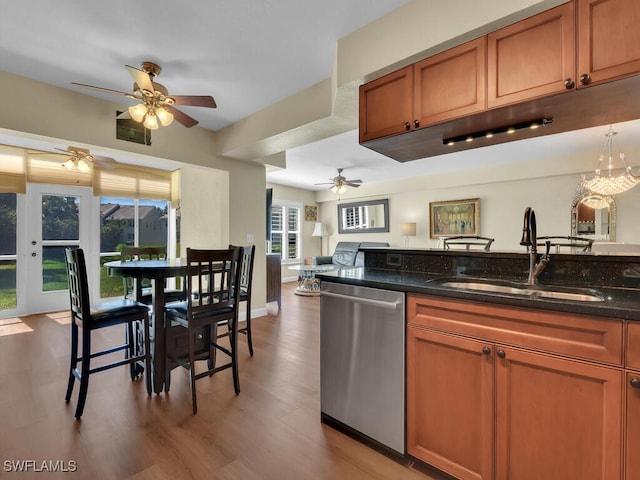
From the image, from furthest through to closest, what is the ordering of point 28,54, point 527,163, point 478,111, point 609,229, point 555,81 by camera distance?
point 527,163 → point 609,229 → point 28,54 → point 478,111 → point 555,81

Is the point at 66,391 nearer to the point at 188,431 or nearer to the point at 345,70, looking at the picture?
the point at 188,431

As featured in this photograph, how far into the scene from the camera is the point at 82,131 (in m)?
2.98

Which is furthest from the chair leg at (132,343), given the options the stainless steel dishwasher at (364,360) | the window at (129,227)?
the window at (129,227)

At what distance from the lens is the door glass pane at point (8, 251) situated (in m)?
4.32

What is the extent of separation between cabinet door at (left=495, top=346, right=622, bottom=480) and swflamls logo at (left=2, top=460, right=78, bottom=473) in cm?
202

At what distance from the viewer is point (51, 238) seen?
4688 mm

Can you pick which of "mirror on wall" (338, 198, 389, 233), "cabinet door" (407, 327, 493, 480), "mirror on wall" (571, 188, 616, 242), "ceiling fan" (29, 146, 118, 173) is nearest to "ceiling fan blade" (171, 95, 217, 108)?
"ceiling fan" (29, 146, 118, 173)

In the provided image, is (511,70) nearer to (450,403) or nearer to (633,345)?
(633,345)

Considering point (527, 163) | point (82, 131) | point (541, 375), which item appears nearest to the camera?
point (541, 375)

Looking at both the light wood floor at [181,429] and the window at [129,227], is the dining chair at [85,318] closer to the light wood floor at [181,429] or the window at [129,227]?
the light wood floor at [181,429]

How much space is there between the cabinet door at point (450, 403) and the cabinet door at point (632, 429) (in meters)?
0.41

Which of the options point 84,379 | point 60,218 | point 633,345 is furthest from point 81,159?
point 633,345

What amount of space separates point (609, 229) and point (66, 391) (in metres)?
6.98

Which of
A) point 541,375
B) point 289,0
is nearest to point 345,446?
point 541,375
